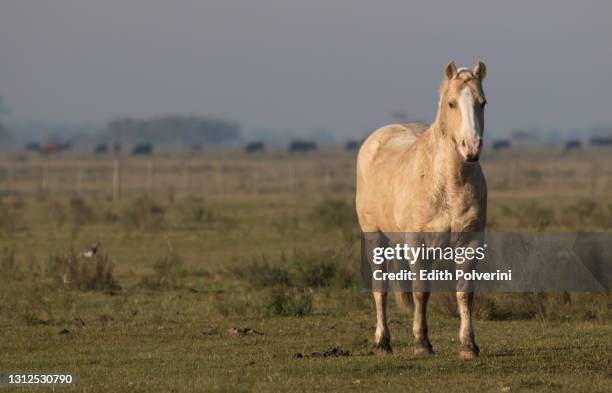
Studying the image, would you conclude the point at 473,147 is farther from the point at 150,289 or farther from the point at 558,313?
the point at 150,289

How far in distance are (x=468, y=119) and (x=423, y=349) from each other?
7.84 feet

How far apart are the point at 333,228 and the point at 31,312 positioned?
1854cm

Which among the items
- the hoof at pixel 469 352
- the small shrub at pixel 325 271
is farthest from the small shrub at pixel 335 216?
the hoof at pixel 469 352

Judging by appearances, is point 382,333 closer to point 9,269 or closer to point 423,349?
point 423,349

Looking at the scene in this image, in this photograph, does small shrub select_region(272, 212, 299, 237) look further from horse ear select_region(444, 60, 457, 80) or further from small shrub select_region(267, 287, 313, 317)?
horse ear select_region(444, 60, 457, 80)

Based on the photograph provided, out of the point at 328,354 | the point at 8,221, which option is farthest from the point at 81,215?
the point at 328,354

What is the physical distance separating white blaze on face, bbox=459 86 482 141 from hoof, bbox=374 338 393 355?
268 centimetres

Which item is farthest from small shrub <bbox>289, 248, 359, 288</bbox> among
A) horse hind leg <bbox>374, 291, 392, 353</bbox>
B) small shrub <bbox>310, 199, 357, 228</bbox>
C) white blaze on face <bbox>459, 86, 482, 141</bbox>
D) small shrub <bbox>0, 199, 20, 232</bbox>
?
small shrub <bbox>0, 199, 20, 232</bbox>

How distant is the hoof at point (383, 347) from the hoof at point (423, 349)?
1.73 ft

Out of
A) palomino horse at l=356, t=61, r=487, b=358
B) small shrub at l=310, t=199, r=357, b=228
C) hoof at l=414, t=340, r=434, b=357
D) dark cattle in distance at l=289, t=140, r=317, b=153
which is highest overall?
dark cattle in distance at l=289, t=140, r=317, b=153

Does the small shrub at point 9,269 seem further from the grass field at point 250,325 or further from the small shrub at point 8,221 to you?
the small shrub at point 8,221

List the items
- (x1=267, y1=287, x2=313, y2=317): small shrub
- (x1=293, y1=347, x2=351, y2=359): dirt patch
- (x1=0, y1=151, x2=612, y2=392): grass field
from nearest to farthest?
(x1=0, y1=151, x2=612, y2=392): grass field < (x1=293, y1=347, x2=351, y2=359): dirt patch < (x1=267, y1=287, x2=313, y2=317): small shrub

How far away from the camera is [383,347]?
12.7 metres

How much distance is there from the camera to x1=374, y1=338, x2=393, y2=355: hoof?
12.6 meters
